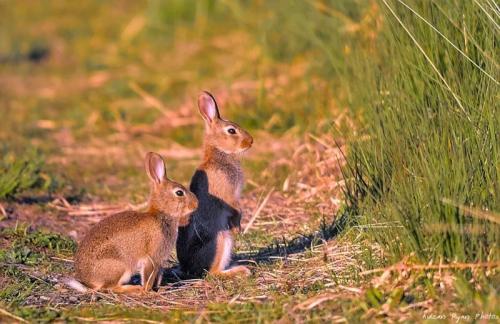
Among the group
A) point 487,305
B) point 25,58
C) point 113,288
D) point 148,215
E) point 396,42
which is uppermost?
point 396,42

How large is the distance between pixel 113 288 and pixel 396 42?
8.43ft

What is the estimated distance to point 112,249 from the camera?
5812 millimetres

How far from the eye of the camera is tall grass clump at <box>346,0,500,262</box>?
5273 millimetres

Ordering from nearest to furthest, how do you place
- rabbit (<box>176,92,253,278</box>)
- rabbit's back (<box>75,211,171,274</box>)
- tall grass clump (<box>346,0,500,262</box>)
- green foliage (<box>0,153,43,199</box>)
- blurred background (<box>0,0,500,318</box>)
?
1. tall grass clump (<box>346,0,500,262</box>)
2. blurred background (<box>0,0,500,318</box>)
3. rabbit's back (<box>75,211,171,274</box>)
4. rabbit (<box>176,92,253,278</box>)
5. green foliage (<box>0,153,43,199</box>)

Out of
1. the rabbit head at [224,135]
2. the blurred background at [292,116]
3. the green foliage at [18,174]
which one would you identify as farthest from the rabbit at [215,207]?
the green foliage at [18,174]

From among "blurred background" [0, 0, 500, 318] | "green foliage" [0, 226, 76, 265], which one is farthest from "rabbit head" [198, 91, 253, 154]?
"green foliage" [0, 226, 76, 265]

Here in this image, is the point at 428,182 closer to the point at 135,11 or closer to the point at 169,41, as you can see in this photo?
the point at 169,41

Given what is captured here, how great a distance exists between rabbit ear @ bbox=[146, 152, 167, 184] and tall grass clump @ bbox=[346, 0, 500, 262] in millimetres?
1198

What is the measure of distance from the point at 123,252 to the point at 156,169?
601 millimetres

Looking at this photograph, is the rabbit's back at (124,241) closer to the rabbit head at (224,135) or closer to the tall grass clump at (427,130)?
the rabbit head at (224,135)

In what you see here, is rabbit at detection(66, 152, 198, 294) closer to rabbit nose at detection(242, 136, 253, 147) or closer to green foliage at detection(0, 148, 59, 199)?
rabbit nose at detection(242, 136, 253, 147)

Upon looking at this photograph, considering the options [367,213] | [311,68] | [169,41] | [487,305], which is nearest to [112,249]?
[367,213]

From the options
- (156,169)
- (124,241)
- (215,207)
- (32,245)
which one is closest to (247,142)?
(215,207)

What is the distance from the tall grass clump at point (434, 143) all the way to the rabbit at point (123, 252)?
1.24 m
